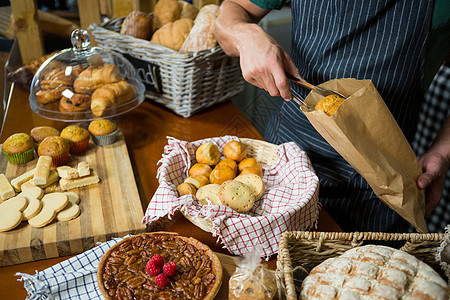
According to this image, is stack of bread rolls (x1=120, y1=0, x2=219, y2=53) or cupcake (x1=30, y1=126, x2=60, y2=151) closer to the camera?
cupcake (x1=30, y1=126, x2=60, y2=151)

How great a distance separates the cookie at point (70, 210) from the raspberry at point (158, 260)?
1.01ft

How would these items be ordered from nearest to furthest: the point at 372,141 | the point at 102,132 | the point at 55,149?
the point at 372,141 < the point at 55,149 < the point at 102,132

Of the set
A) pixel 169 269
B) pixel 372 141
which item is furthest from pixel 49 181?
pixel 372 141

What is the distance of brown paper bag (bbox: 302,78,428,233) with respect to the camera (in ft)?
2.88

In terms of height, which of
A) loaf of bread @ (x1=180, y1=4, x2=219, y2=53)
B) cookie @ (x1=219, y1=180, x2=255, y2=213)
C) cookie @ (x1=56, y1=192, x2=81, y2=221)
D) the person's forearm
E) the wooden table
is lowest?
the wooden table

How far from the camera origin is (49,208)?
1057 mm

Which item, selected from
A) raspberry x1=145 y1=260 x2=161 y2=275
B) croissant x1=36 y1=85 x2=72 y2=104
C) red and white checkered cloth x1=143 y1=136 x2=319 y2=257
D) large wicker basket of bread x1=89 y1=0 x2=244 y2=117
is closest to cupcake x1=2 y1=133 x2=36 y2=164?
croissant x1=36 y1=85 x2=72 y2=104

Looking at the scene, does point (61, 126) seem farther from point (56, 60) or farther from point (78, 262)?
point (78, 262)

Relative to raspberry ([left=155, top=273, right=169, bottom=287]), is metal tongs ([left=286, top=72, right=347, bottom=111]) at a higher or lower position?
higher

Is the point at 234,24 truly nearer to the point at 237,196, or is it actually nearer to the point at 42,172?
the point at 237,196

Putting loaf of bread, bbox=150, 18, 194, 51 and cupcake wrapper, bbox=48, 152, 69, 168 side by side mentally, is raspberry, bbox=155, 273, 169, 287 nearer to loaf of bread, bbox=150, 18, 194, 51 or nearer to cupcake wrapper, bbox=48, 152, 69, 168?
cupcake wrapper, bbox=48, 152, 69, 168

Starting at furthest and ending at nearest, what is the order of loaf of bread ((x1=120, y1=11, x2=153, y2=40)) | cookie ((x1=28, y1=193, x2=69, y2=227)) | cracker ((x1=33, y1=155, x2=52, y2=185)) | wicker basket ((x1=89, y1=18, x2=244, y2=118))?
loaf of bread ((x1=120, y1=11, x2=153, y2=40))
wicker basket ((x1=89, y1=18, x2=244, y2=118))
cracker ((x1=33, y1=155, x2=52, y2=185))
cookie ((x1=28, y1=193, x2=69, y2=227))

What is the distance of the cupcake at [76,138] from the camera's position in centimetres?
132

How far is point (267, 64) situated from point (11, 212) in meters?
0.75
